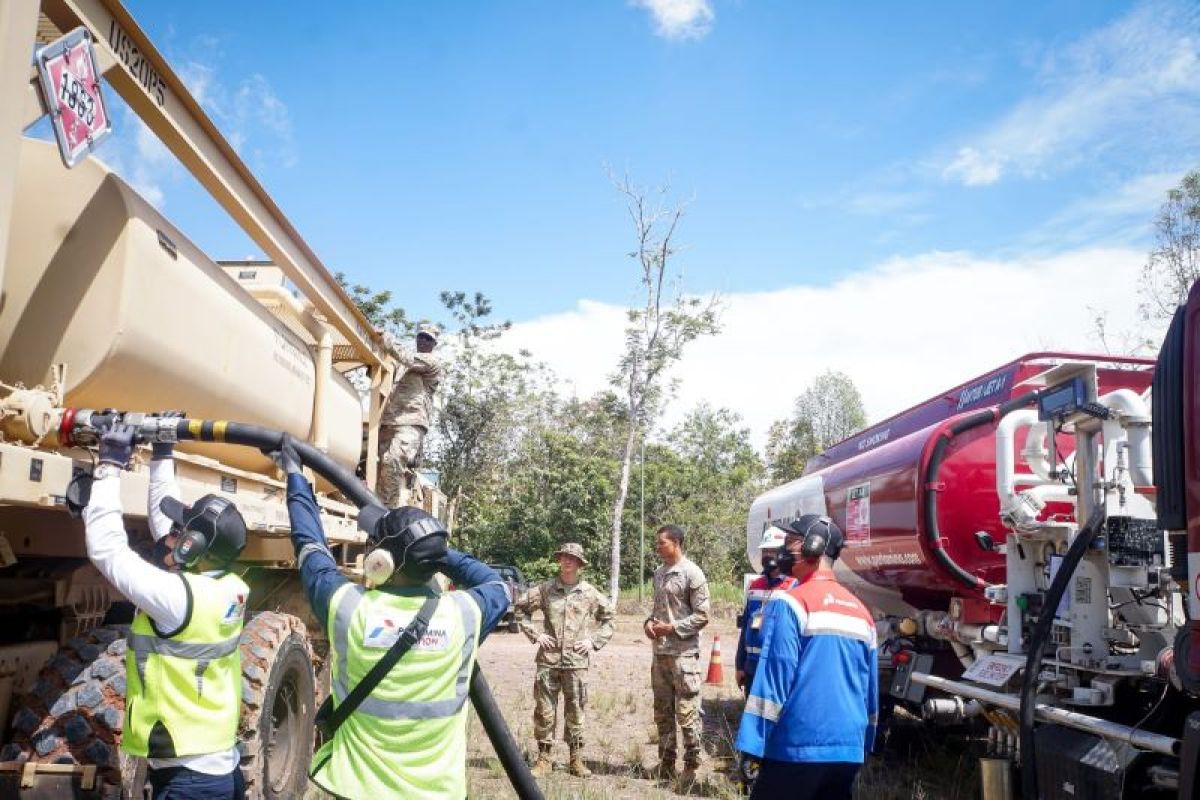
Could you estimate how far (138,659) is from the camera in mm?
3611

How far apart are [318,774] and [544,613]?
4.87 meters

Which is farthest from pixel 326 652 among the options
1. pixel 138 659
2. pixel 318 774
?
pixel 318 774

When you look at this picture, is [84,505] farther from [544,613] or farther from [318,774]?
[544,613]

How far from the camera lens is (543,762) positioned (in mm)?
7699

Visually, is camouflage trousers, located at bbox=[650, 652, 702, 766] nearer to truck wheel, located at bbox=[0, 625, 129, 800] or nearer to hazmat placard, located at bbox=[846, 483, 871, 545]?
hazmat placard, located at bbox=[846, 483, 871, 545]

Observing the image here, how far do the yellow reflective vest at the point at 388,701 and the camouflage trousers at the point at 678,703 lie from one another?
4.70 m

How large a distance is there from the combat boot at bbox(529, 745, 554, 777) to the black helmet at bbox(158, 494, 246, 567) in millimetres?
4479

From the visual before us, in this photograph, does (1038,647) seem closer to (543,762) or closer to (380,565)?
(380,565)

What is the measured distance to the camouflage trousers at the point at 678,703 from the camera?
24.6 ft

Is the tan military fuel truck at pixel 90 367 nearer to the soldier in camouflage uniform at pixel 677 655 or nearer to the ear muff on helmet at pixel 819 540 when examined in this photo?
the ear muff on helmet at pixel 819 540

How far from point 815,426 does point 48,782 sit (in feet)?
140

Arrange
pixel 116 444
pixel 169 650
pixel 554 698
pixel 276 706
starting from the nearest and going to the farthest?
pixel 116 444
pixel 169 650
pixel 276 706
pixel 554 698

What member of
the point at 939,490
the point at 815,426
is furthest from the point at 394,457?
the point at 815,426

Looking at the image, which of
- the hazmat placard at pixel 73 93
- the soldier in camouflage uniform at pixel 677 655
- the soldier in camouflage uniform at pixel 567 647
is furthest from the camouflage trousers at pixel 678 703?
the hazmat placard at pixel 73 93
